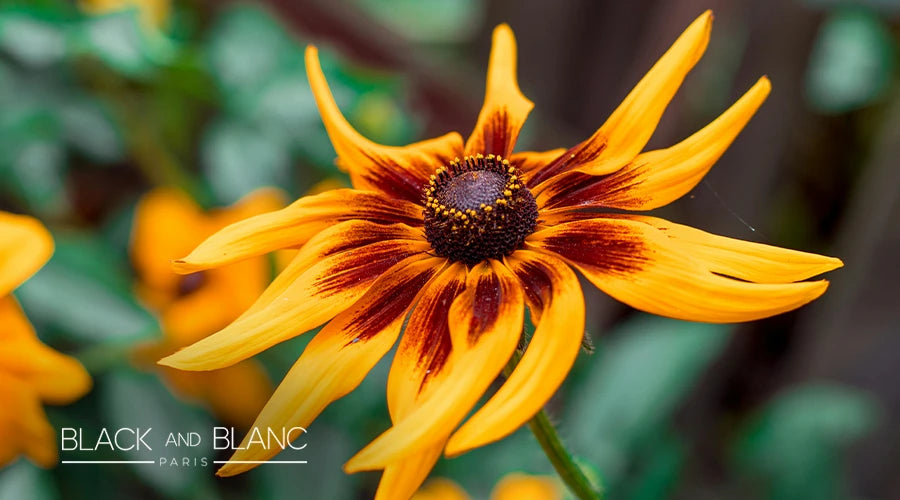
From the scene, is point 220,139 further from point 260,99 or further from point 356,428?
point 356,428

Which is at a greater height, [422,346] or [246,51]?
[246,51]

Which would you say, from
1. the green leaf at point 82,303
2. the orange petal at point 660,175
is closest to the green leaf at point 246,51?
the green leaf at point 82,303

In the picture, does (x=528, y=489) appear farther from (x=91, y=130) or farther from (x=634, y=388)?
(x=91, y=130)

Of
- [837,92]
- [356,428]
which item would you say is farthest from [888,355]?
[356,428]

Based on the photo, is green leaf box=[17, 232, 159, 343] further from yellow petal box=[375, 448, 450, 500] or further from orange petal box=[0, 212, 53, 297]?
yellow petal box=[375, 448, 450, 500]

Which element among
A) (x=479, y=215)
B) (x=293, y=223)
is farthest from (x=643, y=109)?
(x=293, y=223)

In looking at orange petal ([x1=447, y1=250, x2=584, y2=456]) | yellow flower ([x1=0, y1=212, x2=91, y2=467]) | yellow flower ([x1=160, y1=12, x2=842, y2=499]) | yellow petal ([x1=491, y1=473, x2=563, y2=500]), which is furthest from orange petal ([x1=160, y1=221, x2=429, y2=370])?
yellow petal ([x1=491, y1=473, x2=563, y2=500])
